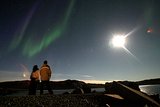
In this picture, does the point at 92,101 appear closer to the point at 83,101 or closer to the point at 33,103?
the point at 83,101

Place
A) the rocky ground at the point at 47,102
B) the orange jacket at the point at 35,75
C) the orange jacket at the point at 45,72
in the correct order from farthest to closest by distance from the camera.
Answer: the orange jacket at the point at 35,75
the orange jacket at the point at 45,72
the rocky ground at the point at 47,102

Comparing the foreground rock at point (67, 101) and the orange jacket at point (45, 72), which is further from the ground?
the orange jacket at point (45, 72)

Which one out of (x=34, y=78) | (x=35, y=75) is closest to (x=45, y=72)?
(x=35, y=75)

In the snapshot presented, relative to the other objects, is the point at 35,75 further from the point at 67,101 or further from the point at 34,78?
the point at 67,101

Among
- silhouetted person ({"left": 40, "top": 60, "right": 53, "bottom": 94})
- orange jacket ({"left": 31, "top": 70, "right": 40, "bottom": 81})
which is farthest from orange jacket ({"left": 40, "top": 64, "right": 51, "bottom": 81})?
orange jacket ({"left": 31, "top": 70, "right": 40, "bottom": 81})

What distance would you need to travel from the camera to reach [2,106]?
194 inches

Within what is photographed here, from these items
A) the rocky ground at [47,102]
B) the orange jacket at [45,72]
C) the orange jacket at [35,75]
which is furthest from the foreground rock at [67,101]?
the orange jacket at [35,75]

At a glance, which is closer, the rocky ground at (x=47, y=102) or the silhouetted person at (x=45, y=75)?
the rocky ground at (x=47, y=102)

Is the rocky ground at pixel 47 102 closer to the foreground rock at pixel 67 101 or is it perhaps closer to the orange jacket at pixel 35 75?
the foreground rock at pixel 67 101

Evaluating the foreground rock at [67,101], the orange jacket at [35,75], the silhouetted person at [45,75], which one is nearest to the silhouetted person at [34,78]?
the orange jacket at [35,75]

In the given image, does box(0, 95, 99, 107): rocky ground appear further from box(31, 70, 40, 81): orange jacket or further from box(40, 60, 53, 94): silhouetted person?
box(31, 70, 40, 81): orange jacket

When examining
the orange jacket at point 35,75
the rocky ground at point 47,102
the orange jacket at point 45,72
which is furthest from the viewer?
the orange jacket at point 35,75

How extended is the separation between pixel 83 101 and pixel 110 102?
0.95m

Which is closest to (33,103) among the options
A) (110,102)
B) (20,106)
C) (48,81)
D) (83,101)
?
(20,106)
